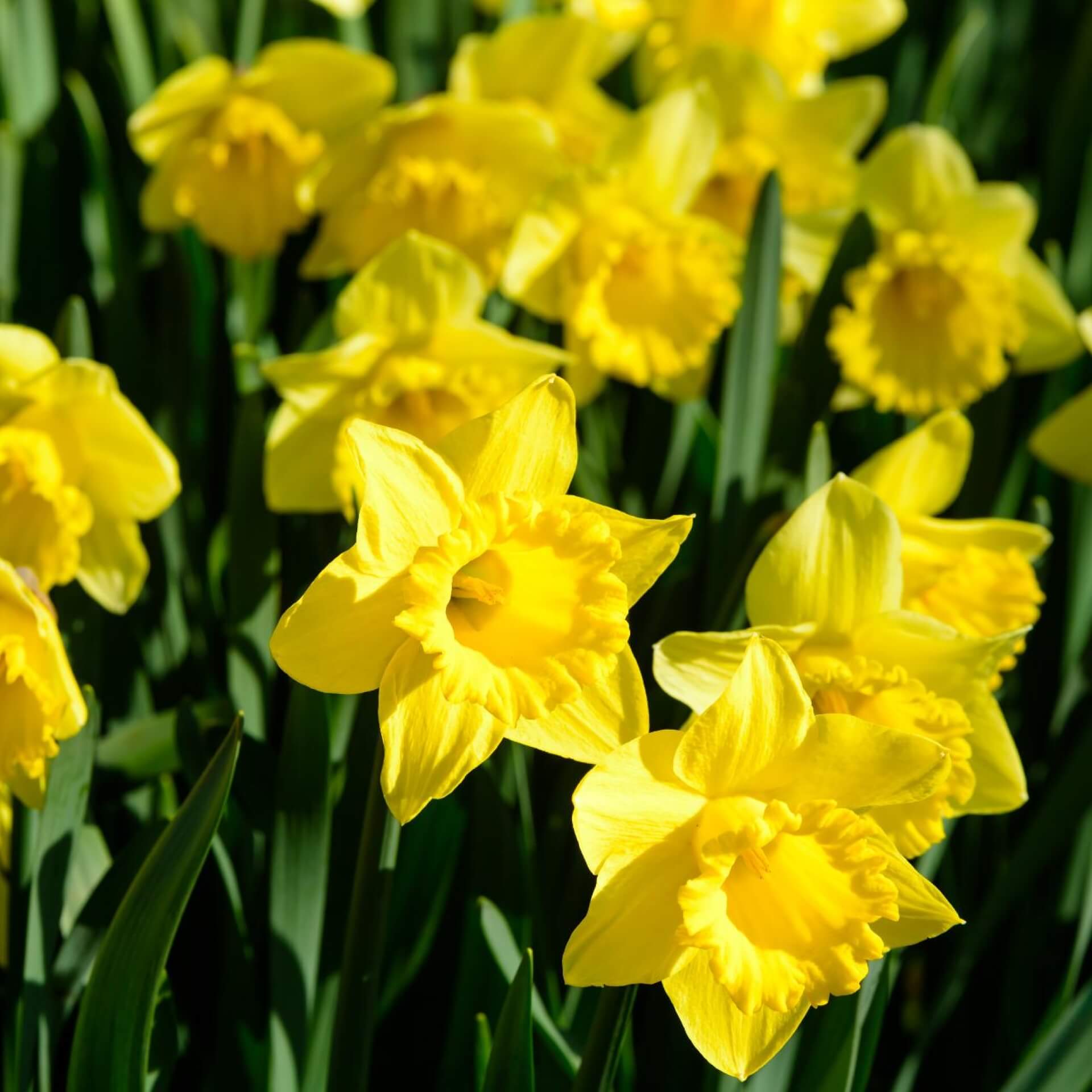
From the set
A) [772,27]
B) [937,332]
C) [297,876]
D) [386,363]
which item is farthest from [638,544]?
[772,27]

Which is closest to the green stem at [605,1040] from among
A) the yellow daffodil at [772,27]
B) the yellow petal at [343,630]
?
the yellow petal at [343,630]

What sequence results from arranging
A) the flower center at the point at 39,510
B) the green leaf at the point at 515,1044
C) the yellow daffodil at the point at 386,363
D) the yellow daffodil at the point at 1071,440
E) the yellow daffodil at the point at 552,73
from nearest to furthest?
the green leaf at the point at 515,1044 < the flower center at the point at 39,510 < the yellow daffodil at the point at 386,363 < the yellow daffodil at the point at 1071,440 < the yellow daffodil at the point at 552,73

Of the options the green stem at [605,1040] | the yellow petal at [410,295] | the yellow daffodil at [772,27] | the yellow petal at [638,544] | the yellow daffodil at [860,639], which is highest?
the yellow daffodil at [772,27]

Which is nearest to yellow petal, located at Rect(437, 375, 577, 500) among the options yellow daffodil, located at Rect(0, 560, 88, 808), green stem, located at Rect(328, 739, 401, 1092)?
green stem, located at Rect(328, 739, 401, 1092)

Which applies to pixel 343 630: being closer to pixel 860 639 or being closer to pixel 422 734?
pixel 422 734

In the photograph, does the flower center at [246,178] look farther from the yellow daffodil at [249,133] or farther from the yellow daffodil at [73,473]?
the yellow daffodil at [73,473]

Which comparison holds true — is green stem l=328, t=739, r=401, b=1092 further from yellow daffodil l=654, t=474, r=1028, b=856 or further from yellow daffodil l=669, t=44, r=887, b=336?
yellow daffodil l=669, t=44, r=887, b=336

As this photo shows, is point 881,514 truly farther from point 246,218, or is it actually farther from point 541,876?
point 246,218

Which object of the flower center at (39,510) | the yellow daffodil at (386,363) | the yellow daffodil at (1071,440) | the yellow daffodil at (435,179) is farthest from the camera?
the yellow daffodil at (435,179)
